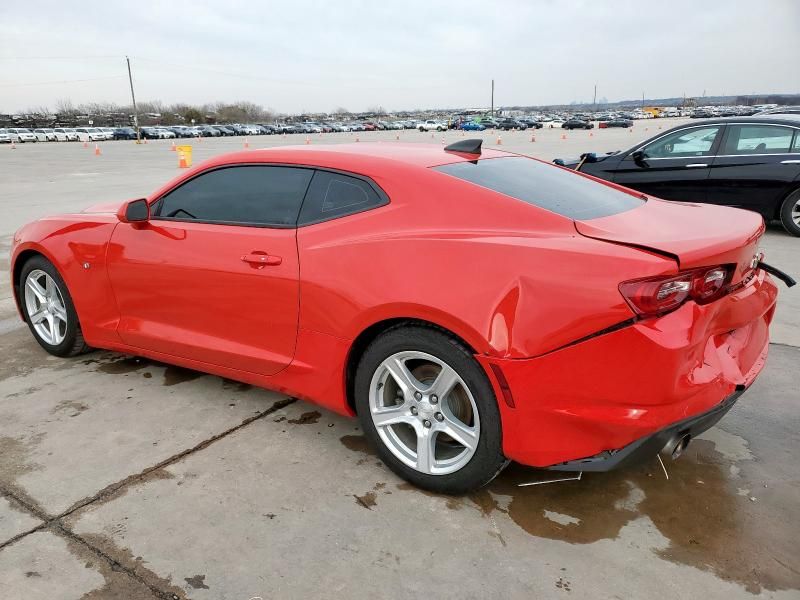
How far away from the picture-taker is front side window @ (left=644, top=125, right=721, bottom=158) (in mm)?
8133

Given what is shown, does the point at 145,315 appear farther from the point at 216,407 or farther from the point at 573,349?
the point at 573,349

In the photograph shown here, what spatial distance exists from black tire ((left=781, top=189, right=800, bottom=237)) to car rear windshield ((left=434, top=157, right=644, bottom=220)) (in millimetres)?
5790

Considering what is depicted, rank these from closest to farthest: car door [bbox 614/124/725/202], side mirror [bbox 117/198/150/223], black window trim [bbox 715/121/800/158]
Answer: side mirror [bbox 117/198/150/223]
black window trim [bbox 715/121/800/158]
car door [bbox 614/124/725/202]

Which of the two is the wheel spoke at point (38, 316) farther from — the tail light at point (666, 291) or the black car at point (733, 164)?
the black car at point (733, 164)

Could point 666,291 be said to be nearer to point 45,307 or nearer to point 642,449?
point 642,449

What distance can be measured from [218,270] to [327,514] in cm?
138

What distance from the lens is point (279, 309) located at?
10.0 feet

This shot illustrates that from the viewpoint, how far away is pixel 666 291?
2.24m

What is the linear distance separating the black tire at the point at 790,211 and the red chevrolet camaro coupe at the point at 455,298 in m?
5.75

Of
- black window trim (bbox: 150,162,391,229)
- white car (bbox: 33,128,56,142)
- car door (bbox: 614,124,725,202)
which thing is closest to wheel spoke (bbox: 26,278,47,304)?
black window trim (bbox: 150,162,391,229)

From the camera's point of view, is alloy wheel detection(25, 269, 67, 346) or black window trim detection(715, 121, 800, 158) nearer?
alloy wheel detection(25, 269, 67, 346)

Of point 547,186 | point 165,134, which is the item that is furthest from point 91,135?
point 547,186

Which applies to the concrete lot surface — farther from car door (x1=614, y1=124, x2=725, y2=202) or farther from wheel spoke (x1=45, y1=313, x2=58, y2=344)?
car door (x1=614, y1=124, x2=725, y2=202)

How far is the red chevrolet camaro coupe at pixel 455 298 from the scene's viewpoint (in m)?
2.27
